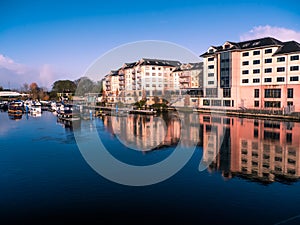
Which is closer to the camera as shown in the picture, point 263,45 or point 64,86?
point 263,45

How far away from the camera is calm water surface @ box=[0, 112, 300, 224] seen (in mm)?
5414

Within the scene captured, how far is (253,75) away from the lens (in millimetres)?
23891

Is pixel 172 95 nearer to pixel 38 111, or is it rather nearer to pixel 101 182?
pixel 38 111

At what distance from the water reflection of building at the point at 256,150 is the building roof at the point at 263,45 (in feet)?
25.3

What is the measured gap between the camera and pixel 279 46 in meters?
22.3

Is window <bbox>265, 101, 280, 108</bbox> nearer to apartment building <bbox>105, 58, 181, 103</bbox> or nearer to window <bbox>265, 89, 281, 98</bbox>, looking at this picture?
window <bbox>265, 89, 281, 98</bbox>

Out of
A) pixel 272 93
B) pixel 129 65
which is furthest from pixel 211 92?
pixel 129 65

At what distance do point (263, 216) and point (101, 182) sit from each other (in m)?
4.47

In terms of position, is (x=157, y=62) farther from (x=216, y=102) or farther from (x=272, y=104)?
(x=272, y=104)

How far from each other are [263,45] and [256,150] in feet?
50.9

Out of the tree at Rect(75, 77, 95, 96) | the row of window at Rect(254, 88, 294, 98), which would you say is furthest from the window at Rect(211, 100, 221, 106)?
the tree at Rect(75, 77, 95, 96)

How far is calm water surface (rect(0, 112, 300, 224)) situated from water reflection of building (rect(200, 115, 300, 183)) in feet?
0.12

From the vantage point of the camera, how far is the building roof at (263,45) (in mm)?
21281

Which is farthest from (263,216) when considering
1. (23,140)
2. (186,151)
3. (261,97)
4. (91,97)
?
(91,97)
